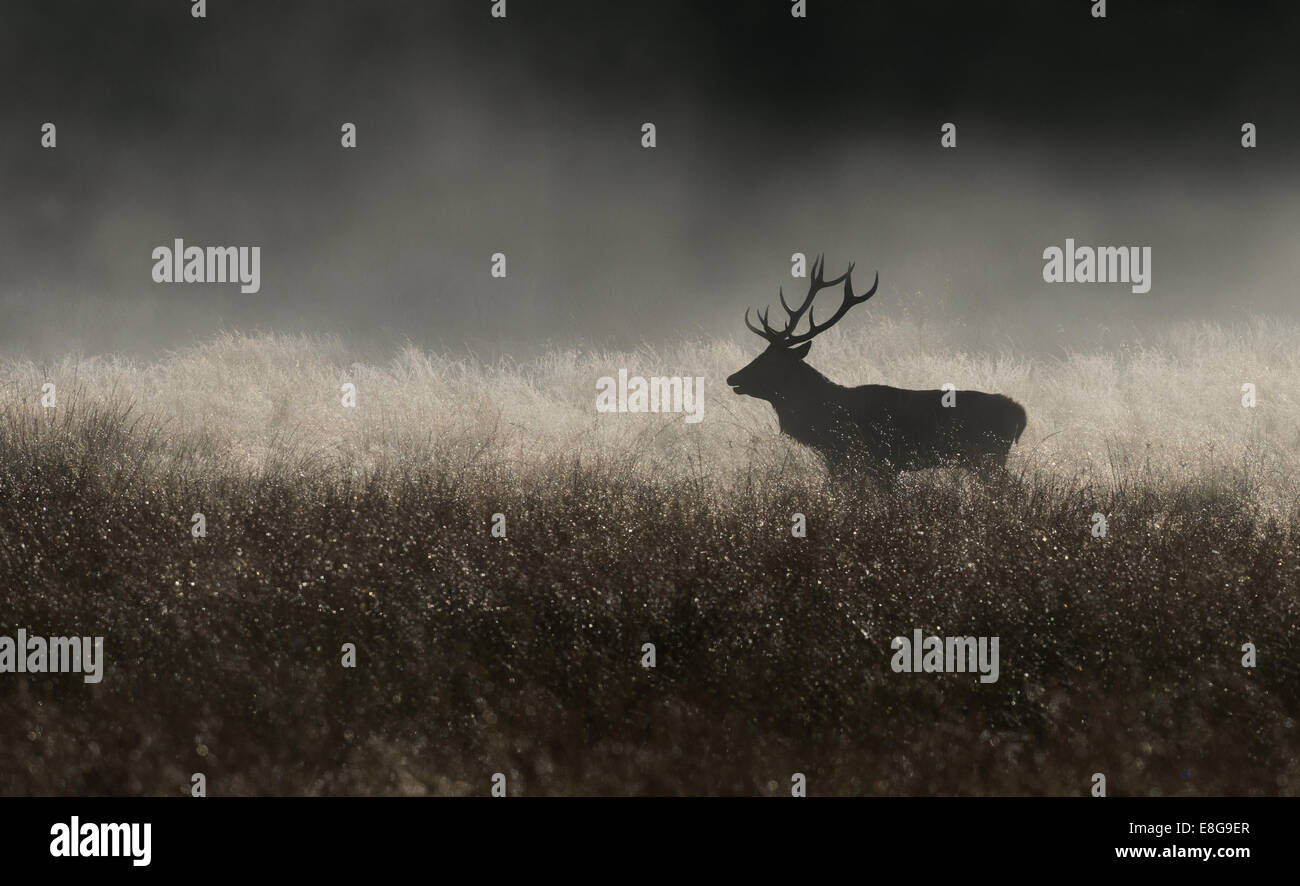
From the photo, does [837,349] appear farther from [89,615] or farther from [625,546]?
[89,615]

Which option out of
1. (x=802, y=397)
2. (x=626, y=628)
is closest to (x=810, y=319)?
(x=802, y=397)

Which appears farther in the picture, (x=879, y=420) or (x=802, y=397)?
(x=802, y=397)

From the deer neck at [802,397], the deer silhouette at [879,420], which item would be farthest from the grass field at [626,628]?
the deer neck at [802,397]

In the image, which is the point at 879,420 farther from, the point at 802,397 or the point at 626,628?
the point at 626,628

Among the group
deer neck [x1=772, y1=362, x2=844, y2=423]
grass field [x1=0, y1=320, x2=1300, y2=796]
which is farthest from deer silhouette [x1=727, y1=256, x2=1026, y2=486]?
grass field [x1=0, y1=320, x2=1300, y2=796]

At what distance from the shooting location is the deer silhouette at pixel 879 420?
7582 mm

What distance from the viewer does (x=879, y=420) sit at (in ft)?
25.7

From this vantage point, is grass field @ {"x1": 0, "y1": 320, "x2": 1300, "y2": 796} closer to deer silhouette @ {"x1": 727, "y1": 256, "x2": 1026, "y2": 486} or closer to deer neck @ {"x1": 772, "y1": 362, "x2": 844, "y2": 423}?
deer silhouette @ {"x1": 727, "y1": 256, "x2": 1026, "y2": 486}

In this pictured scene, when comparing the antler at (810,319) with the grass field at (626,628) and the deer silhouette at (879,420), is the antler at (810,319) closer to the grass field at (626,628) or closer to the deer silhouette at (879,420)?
the deer silhouette at (879,420)

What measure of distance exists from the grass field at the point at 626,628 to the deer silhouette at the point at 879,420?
346mm

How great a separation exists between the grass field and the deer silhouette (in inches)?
13.6

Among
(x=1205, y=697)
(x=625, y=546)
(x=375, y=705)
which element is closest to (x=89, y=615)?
(x=375, y=705)

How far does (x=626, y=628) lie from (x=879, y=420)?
3752 millimetres

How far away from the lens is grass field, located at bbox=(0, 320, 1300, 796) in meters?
3.97
